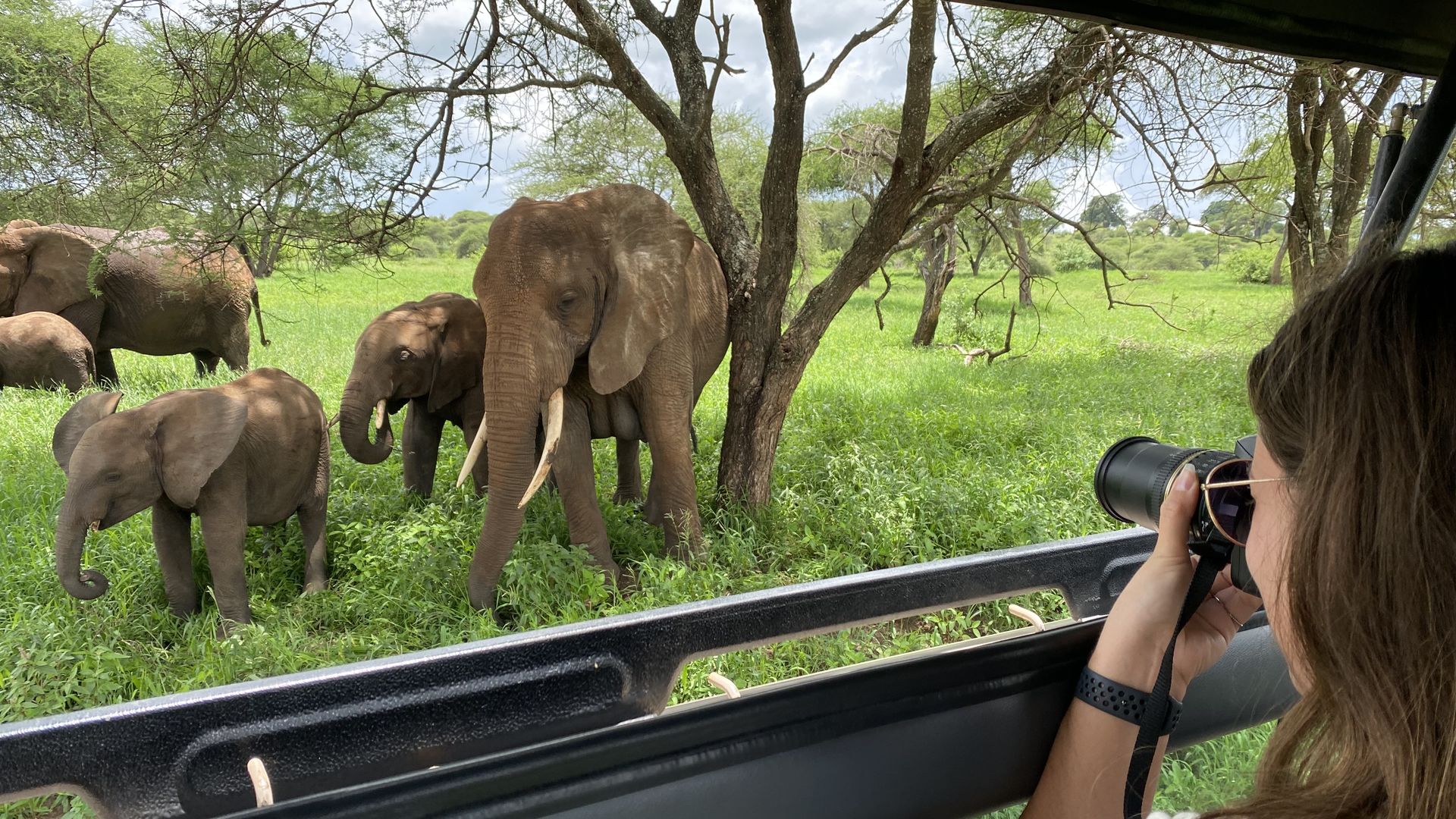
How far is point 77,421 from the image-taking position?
2551 mm

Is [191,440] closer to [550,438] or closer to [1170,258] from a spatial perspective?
[550,438]

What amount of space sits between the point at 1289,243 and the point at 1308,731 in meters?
4.29

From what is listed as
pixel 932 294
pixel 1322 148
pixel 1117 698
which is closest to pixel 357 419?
pixel 1117 698

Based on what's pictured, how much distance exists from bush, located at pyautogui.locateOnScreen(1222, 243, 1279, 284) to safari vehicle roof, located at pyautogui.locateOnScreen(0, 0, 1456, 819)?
8.81 metres

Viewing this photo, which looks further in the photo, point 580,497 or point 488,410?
point 580,497

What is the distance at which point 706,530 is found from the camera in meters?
3.48

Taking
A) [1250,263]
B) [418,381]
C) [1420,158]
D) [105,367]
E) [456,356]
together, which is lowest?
[105,367]

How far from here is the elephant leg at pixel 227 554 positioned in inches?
102

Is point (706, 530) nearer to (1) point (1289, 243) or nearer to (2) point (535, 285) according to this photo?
(2) point (535, 285)

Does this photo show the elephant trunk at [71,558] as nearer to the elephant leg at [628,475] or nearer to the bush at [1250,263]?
the elephant leg at [628,475]

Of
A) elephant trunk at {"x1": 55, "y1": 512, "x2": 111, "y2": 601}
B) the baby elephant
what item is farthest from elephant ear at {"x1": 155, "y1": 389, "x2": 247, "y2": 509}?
elephant trunk at {"x1": 55, "y1": 512, "x2": 111, "y2": 601}

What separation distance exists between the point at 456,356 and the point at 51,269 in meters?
4.20

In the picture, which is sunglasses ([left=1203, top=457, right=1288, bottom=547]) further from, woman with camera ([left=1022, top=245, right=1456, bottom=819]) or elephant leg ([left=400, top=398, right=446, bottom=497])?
elephant leg ([left=400, top=398, right=446, bottom=497])

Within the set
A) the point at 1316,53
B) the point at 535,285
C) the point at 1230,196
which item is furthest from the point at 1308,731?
the point at 1230,196
